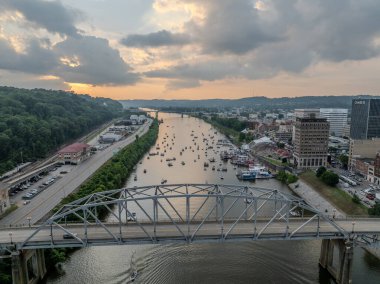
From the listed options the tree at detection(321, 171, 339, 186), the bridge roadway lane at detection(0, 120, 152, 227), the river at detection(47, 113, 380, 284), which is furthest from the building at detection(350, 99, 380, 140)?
the river at detection(47, 113, 380, 284)

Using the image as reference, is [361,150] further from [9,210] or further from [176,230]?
[9,210]

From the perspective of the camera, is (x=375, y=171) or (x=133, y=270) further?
(x=375, y=171)

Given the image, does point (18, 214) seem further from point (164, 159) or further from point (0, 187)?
point (164, 159)

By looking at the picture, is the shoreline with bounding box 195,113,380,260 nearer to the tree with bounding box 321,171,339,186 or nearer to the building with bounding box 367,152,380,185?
the tree with bounding box 321,171,339,186

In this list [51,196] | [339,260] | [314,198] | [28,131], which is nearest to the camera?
[339,260]

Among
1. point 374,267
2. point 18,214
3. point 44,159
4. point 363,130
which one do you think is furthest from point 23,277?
point 363,130

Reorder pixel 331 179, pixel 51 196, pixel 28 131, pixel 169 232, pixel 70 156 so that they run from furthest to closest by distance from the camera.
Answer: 1. pixel 28 131
2. pixel 70 156
3. pixel 331 179
4. pixel 51 196
5. pixel 169 232

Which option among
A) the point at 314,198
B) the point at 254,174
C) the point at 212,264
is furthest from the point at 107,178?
the point at 314,198
